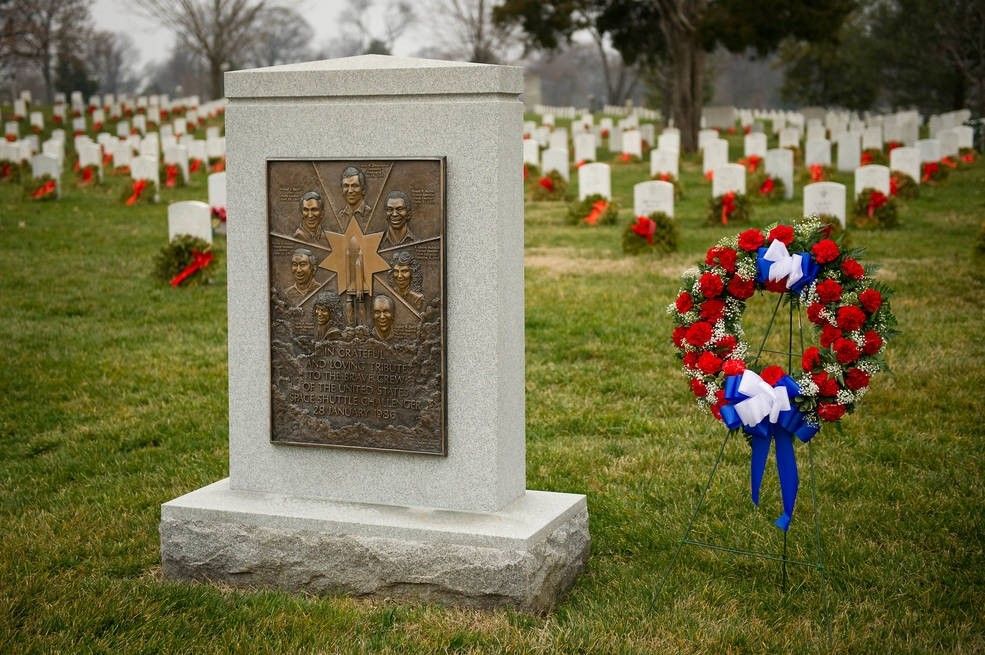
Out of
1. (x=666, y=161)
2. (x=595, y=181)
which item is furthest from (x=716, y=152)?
(x=595, y=181)

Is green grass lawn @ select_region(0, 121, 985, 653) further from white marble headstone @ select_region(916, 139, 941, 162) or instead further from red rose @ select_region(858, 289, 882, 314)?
white marble headstone @ select_region(916, 139, 941, 162)

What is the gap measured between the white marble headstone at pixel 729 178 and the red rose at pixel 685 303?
12.7 metres

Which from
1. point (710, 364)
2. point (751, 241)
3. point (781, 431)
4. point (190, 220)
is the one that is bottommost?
point (781, 431)

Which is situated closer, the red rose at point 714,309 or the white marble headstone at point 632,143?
the red rose at point 714,309

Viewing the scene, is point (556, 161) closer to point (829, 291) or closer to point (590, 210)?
point (590, 210)

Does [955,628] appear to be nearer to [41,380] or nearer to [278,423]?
[278,423]

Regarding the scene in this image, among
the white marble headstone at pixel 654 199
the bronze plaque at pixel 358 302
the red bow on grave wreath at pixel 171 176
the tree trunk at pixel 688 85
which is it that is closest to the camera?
the bronze plaque at pixel 358 302

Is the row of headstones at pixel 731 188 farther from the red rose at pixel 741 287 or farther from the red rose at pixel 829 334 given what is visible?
the red rose at pixel 829 334

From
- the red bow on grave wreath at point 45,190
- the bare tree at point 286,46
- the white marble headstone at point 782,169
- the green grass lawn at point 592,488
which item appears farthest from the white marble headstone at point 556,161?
the bare tree at point 286,46

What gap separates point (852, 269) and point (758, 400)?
0.60m

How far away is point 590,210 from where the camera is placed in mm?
17828

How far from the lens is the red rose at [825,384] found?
4328mm

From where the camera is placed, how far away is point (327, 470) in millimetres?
4957

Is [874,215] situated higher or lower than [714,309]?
higher
